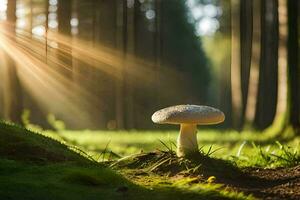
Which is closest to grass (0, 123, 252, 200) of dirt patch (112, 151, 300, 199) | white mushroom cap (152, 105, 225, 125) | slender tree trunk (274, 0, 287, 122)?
dirt patch (112, 151, 300, 199)

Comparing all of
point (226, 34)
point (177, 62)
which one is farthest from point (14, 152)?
point (177, 62)

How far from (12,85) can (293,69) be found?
8758 millimetres

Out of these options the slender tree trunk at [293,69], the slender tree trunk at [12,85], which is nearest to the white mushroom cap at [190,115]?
the slender tree trunk at [293,69]

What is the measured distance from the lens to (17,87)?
17.0 metres

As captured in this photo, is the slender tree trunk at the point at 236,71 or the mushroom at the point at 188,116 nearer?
the mushroom at the point at 188,116

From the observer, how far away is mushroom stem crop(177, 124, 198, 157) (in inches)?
276

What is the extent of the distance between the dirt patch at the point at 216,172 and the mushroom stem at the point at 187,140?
12 cm

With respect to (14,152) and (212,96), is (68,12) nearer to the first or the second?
(14,152)

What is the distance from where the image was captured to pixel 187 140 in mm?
7012

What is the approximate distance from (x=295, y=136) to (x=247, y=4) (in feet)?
84.4

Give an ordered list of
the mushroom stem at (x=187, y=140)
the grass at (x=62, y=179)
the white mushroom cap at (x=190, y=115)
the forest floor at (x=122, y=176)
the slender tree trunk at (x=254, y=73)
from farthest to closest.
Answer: the slender tree trunk at (x=254, y=73), the mushroom stem at (x=187, y=140), the white mushroom cap at (x=190, y=115), the forest floor at (x=122, y=176), the grass at (x=62, y=179)

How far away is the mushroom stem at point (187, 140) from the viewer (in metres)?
7.01

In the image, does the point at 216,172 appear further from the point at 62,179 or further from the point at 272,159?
the point at 272,159

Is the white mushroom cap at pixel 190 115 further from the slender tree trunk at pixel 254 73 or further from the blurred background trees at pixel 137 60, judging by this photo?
the slender tree trunk at pixel 254 73
